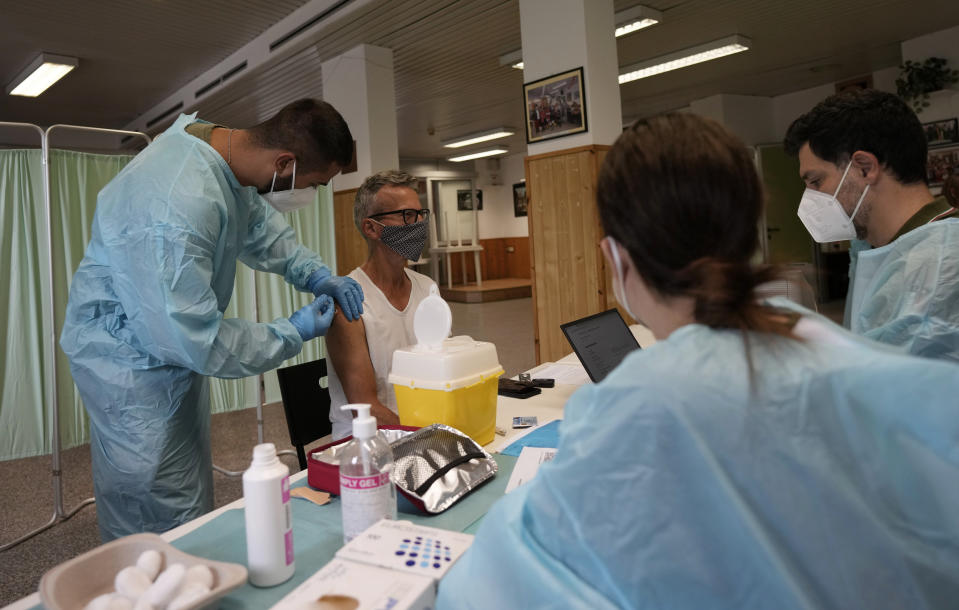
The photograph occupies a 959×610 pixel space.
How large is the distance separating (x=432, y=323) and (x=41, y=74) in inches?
267

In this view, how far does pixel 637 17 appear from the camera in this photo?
16.9 feet

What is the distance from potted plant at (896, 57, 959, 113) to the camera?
6.24m

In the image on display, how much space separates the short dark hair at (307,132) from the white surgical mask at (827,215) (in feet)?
4.28

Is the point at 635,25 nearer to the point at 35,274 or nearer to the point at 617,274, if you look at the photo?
the point at 35,274

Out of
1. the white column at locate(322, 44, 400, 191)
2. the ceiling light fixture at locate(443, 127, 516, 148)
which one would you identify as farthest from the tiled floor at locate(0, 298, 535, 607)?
the ceiling light fixture at locate(443, 127, 516, 148)

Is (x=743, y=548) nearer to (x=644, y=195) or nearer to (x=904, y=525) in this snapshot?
(x=904, y=525)

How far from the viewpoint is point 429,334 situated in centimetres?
147

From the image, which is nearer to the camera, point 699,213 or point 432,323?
point 699,213

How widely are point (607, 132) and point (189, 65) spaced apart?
4843 millimetres

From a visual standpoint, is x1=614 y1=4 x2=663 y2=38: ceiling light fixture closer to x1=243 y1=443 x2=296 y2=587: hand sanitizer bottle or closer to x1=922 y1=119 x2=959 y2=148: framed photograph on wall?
x1=922 y1=119 x2=959 y2=148: framed photograph on wall

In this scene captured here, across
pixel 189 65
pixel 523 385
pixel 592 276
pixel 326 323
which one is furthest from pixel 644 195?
pixel 189 65

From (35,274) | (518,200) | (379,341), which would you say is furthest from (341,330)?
(518,200)

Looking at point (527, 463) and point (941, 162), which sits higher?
point (941, 162)

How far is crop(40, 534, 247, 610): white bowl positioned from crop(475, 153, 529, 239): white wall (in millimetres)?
12524
